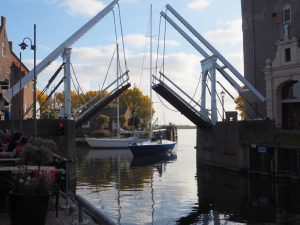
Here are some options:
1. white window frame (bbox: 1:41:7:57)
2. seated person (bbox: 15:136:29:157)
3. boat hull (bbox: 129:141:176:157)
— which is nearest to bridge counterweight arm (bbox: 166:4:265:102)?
boat hull (bbox: 129:141:176:157)

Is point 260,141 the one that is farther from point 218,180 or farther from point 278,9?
point 278,9

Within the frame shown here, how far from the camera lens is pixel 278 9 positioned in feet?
122

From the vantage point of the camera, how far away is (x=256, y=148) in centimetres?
2808

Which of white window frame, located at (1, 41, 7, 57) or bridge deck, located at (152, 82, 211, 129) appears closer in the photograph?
bridge deck, located at (152, 82, 211, 129)

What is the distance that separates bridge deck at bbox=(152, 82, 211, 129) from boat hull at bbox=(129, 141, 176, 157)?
42.3ft

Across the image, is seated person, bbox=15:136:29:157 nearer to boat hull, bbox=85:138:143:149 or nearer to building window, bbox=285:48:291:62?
building window, bbox=285:48:291:62

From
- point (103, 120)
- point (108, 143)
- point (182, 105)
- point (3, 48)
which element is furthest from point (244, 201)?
point (103, 120)

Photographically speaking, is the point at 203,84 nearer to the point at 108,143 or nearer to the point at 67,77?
the point at 67,77

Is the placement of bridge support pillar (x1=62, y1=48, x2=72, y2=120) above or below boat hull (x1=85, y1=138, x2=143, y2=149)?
above

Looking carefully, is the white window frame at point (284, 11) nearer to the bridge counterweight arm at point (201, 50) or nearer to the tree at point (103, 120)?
the bridge counterweight arm at point (201, 50)

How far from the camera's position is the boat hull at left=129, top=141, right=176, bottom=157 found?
4654 cm

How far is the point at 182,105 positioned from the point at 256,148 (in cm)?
708

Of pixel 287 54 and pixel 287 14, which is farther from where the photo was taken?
pixel 287 14

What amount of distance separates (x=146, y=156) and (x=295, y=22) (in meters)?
21.5
